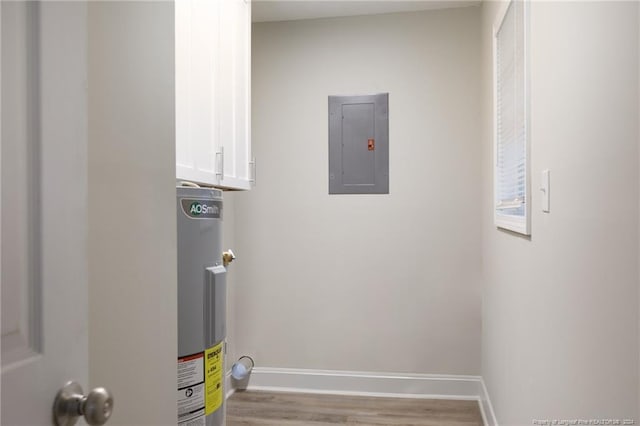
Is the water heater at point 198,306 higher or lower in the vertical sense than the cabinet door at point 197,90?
lower

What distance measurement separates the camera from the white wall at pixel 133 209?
922 mm

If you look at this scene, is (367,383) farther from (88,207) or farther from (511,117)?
(88,207)

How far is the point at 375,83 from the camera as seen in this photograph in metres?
3.34

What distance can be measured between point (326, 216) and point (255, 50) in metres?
1.25

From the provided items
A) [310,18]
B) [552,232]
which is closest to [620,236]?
[552,232]

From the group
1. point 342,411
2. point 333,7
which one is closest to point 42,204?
point 342,411

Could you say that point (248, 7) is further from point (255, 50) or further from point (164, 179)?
point (164, 179)

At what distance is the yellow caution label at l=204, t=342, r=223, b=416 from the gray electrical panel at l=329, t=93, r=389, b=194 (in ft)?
6.11

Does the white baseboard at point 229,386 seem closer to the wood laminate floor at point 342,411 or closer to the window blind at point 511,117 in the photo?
the wood laminate floor at point 342,411

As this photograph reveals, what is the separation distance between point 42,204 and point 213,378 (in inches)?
44.8

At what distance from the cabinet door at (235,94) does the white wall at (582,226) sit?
1265 millimetres

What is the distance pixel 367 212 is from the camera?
3.35m

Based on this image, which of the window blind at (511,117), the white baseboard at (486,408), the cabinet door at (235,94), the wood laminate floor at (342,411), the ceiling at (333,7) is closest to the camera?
the window blind at (511,117)

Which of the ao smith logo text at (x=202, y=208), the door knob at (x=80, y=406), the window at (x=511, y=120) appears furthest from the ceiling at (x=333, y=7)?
the door knob at (x=80, y=406)
